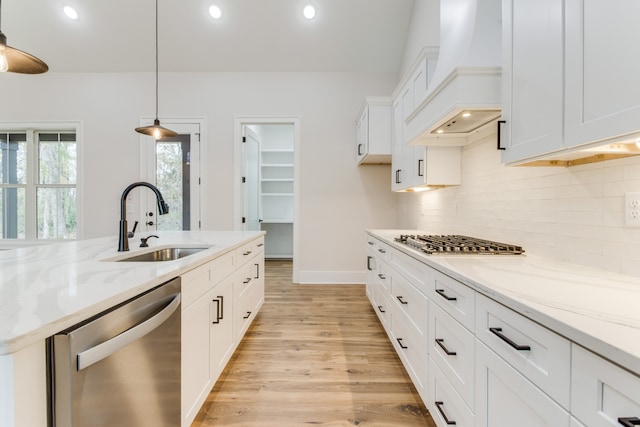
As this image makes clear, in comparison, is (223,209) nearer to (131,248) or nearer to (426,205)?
Result: (131,248)

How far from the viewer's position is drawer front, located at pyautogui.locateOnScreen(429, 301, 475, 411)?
42.9 inches

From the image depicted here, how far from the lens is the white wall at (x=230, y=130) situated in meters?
4.21

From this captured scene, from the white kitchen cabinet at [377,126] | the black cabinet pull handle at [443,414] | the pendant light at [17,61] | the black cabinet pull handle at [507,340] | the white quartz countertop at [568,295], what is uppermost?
the white kitchen cabinet at [377,126]

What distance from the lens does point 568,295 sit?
863 millimetres

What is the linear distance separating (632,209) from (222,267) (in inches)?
75.1

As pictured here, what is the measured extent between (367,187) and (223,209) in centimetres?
208

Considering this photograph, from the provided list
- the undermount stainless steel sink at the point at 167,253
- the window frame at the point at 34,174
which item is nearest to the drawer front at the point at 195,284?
the undermount stainless steel sink at the point at 167,253

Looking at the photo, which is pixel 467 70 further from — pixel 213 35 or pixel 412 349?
pixel 213 35

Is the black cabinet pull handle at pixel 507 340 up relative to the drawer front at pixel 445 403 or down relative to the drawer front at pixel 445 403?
up

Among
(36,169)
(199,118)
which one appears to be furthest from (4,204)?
(199,118)

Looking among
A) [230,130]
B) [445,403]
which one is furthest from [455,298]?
[230,130]

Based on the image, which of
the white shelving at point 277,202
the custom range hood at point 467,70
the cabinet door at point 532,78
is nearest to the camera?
the cabinet door at point 532,78

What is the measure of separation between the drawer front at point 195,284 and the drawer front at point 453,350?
3.69ft

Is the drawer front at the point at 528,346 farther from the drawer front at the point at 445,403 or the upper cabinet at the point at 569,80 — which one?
the upper cabinet at the point at 569,80
